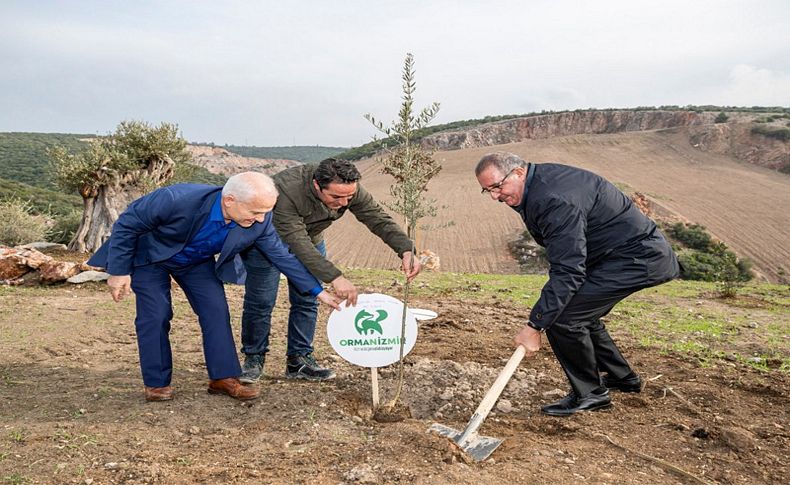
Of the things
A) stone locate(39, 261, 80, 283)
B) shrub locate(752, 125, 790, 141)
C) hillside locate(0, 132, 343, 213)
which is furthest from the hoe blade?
shrub locate(752, 125, 790, 141)

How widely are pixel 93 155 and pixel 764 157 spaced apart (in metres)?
67.5

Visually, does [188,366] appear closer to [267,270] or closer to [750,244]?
[267,270]

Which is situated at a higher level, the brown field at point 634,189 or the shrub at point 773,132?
the shrub at point 773,132

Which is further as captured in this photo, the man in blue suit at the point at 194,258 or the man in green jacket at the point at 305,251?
the man in green jacket at the point at 305,251

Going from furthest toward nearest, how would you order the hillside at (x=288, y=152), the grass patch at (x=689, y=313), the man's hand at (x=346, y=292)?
the hillside at (x=288, y=152) → the grass patch at (x=689, y=313) → the man's hand at (x=346, y=292)

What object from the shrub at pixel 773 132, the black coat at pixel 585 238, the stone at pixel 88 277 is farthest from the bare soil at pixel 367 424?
the shrub at pixel 773 132

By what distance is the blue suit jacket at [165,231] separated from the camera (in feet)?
13.0

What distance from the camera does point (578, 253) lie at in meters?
3.63

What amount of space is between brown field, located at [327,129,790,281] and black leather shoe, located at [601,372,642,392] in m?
19.2

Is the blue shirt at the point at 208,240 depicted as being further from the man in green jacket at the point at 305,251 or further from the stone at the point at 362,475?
the stone at the point at 362,475

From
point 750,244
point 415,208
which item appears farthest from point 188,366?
point 750,244

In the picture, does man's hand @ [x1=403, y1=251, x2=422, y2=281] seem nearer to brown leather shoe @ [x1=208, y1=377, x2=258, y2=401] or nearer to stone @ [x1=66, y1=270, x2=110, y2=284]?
brown leather shoe @ [x1=208, y1=377, x2=258, y2=401]

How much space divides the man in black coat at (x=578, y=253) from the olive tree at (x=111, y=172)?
1233cm

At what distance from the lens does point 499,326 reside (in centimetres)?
727
